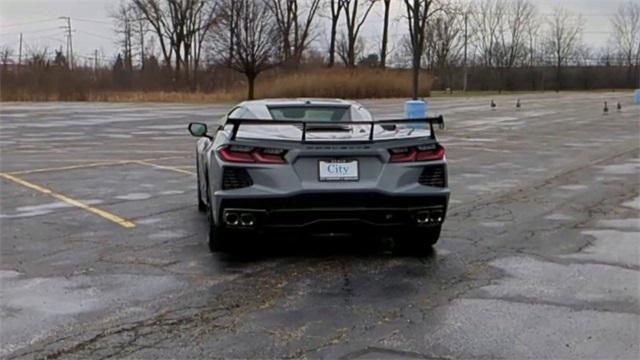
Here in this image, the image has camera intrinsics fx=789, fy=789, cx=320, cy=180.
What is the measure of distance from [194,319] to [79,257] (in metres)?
2.26

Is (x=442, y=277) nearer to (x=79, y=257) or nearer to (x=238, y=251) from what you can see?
(x=238, y=251)

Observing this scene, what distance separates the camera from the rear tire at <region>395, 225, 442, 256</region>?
695cm

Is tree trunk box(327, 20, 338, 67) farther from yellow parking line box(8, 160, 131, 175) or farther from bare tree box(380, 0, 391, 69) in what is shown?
yellow parking line box(8, 160, 131, 175)

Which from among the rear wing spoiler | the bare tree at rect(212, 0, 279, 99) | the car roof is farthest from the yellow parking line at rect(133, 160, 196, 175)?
the bare tree at rect(212, 0, 279, 99)

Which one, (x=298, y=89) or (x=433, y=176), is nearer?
(x=433, y=176)

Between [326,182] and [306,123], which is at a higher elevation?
[306,123]

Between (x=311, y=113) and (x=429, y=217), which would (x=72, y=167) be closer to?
(x=311, y=113)

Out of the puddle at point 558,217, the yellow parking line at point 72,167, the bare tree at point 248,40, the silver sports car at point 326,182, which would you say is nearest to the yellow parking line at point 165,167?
the yellow parking line at point 72,167

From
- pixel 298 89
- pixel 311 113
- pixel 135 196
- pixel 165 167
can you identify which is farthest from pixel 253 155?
pixel 298 89

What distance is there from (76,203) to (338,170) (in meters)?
4.84

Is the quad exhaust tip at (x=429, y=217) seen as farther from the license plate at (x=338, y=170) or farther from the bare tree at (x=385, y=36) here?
the bare tree at (x=385, y=36)

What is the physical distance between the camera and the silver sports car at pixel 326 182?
624 centimetres

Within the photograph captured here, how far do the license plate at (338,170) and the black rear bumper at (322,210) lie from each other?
0.47 ft

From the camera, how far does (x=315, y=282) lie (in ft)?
19.6
